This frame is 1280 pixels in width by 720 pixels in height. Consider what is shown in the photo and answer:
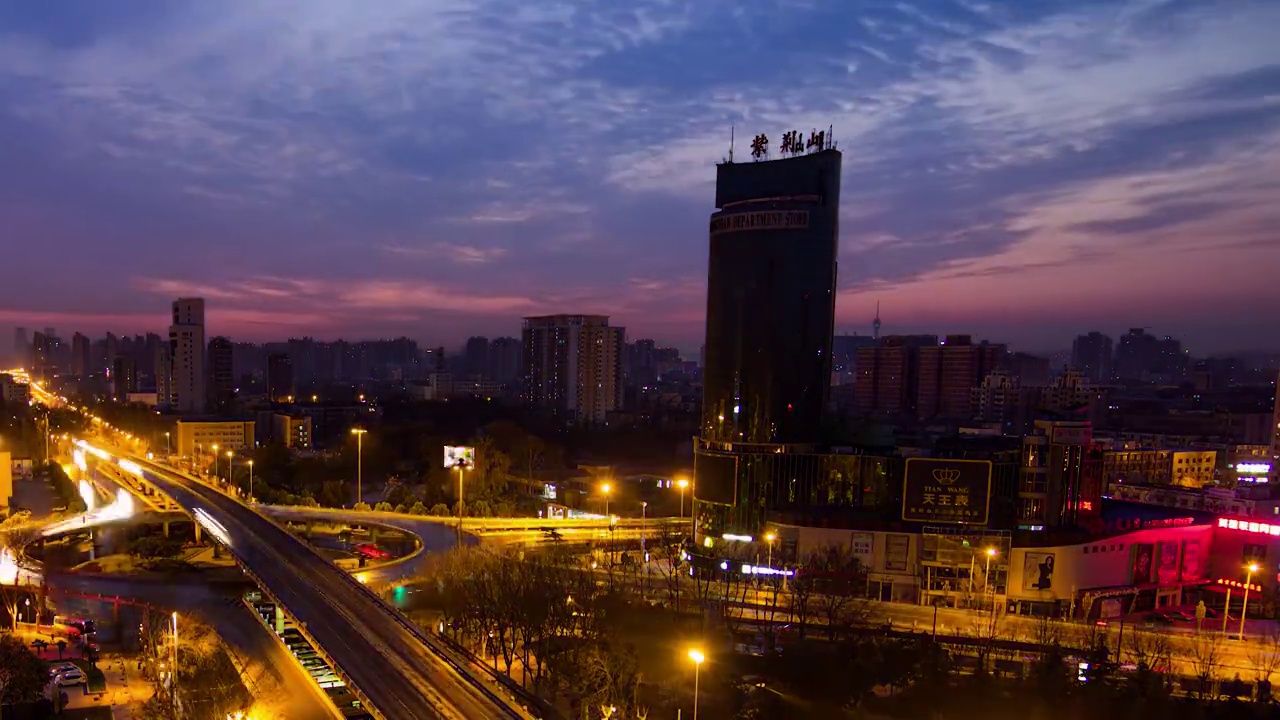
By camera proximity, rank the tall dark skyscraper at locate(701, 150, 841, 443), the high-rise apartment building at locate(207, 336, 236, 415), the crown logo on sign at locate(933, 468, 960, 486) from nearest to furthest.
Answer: the crown logo on sign at locate(933, 468, 960, 486), the tall dark skyscraper at locate(701, 150, 841, 443), the high-rise apartment building at locate(207, 336, 236, 415)

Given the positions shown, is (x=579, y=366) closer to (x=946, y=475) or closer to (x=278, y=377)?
(x=278, y=377)

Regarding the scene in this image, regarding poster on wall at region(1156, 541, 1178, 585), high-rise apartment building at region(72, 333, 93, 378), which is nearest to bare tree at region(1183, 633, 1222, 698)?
poster on wall at region(1156, 541, 1178, 585)

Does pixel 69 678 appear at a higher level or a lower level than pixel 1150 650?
lower

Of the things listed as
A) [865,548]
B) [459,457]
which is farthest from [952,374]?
[459,457]

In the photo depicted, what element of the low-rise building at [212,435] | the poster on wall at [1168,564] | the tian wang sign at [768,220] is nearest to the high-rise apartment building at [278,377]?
the low-rise building at [212,435]

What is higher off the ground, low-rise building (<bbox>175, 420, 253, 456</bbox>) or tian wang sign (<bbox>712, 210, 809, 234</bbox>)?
tian wang sign (<bbox>712, 210, 809, 234</bbox>)

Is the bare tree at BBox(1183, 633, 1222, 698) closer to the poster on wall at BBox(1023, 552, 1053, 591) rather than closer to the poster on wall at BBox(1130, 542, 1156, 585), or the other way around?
the poster on wall at BBox(1130, 542, 1156, 585)

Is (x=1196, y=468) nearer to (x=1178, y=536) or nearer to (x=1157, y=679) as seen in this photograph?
(x=1178, y=536)
